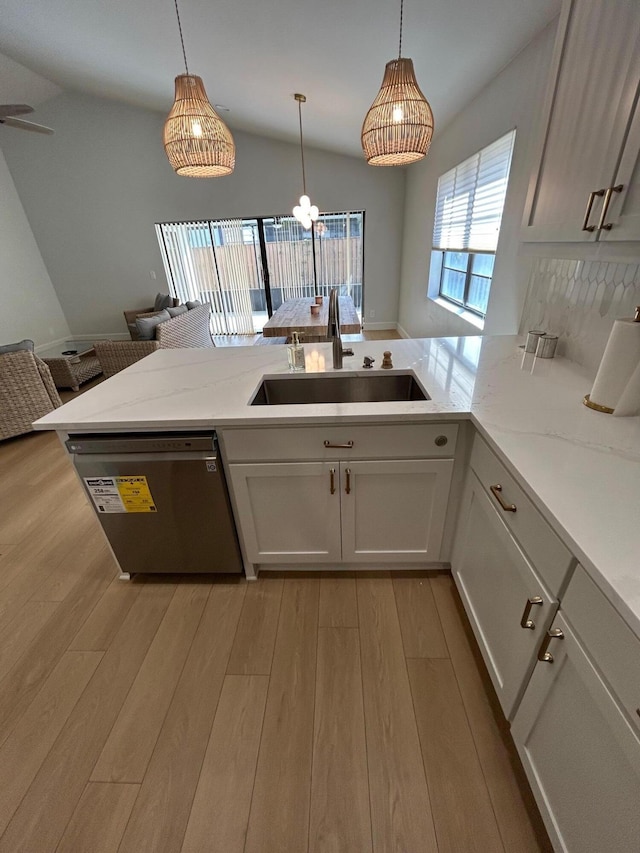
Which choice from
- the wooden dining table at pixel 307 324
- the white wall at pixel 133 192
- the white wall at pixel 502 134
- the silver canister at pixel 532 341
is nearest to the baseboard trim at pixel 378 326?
the white wall at pixel 133 192

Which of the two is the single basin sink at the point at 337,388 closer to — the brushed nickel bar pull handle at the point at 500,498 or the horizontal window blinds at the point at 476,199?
the brushed nickel bar pull handle at the point at 500,498

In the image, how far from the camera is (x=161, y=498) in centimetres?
139

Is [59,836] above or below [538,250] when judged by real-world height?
below

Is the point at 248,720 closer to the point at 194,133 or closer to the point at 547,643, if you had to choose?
the point at 547,643

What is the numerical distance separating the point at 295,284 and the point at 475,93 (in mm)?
3945

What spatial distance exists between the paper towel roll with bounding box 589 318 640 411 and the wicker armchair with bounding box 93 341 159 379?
4058mm

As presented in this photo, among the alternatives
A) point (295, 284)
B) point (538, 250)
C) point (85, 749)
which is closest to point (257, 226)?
point (295, 284)

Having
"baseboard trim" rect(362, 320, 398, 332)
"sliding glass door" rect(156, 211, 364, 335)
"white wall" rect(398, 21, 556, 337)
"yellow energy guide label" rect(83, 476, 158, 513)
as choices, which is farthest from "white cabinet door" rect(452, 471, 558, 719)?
"baseboard trim" rect(362, 320, 398, 332)

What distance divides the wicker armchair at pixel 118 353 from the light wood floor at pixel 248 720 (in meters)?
2.85

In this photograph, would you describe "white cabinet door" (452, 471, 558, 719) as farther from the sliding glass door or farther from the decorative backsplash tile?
the sliding glass door

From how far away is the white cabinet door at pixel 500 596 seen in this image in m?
0.85

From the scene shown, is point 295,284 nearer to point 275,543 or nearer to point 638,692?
point 275,543

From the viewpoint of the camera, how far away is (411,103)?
5.12ft

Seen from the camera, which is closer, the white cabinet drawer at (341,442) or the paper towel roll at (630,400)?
the paper towel roll at (630,400)
